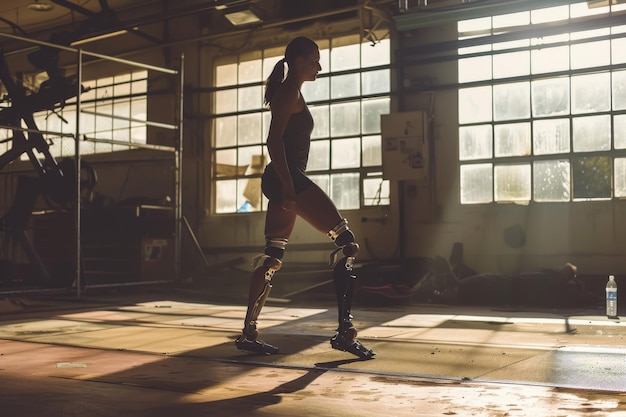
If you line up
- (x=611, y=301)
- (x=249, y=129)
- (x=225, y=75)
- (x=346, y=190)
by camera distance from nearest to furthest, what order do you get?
1. (x=611, y=301)
2. (x=346, y=190)
3. (x=249, y=129)
4. (x=225, y=75)

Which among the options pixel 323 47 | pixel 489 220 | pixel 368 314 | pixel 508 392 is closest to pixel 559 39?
pixel 489 220

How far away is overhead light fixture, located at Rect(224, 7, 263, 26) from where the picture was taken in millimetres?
9859

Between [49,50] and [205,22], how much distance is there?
2719mm

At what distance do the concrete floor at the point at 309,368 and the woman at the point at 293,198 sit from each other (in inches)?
6.0

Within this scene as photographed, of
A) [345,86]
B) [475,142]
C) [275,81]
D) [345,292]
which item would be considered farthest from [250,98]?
[345,292]

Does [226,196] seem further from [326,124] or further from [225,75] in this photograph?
[326,124]

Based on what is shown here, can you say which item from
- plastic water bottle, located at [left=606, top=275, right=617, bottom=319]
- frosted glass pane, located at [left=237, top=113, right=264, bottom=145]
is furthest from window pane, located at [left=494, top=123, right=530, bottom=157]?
frosted glass pane, located at [left=237, top=113, right=264, bottom=145]

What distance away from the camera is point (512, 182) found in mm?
9117

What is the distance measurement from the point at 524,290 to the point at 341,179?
355cm

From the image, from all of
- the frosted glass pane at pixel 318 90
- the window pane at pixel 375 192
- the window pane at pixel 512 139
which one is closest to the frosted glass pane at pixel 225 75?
the frosted glass pane at pixel 318 90

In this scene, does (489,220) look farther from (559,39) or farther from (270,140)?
(270,140)

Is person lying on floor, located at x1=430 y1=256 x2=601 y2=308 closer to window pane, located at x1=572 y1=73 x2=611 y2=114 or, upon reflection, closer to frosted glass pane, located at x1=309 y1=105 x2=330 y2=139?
window pane, located at x1=572 y1=73 x2=611 y2=114

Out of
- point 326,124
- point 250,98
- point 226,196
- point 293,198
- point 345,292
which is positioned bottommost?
point 345,292

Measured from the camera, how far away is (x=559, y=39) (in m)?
8.86
